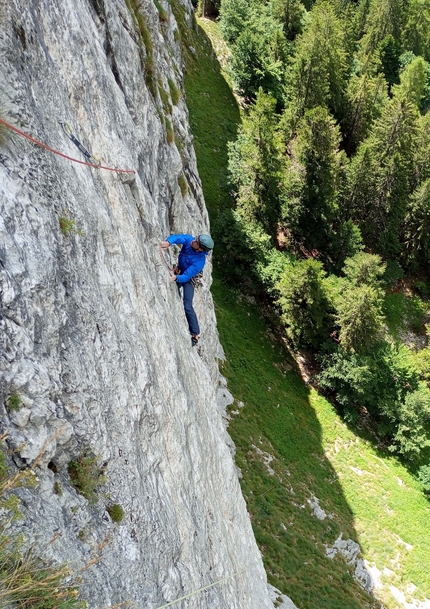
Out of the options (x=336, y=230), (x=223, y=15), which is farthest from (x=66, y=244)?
(x=223, y=15)

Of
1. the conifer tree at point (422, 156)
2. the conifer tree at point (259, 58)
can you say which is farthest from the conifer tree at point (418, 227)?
the conifer tree at point (259, 58)

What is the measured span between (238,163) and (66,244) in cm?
3186

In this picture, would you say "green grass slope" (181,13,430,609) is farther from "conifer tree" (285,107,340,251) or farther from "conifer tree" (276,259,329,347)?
"conifer tree" (285,107,340,251)

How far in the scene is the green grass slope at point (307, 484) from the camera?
20516 mm

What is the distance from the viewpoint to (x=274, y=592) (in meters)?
17.0

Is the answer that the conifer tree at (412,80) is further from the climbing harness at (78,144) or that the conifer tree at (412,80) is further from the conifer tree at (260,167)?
the climbing harness at (78,144)

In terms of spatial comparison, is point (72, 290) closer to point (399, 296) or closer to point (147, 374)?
point (147, 374)

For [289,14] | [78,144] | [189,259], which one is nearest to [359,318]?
[189,259]

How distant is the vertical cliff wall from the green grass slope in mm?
10805

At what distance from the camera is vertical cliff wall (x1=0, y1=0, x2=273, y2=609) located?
464 centimetres

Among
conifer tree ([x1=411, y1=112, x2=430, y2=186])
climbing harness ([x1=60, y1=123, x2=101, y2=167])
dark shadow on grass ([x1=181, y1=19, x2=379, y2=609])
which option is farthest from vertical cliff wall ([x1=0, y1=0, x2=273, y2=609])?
conifer tree ([x1=411, y1=112, x2=430, y2=186])

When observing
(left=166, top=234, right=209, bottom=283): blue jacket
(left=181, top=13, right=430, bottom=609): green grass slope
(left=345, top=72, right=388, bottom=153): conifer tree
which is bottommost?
(left=181, top=13, right=430, bottom=609): green grass slope

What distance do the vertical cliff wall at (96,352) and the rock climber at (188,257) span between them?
438 millimetres

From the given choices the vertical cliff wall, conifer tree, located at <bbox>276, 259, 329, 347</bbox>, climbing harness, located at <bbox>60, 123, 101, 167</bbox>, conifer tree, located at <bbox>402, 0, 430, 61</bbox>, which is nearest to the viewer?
the vertical cliff wall
